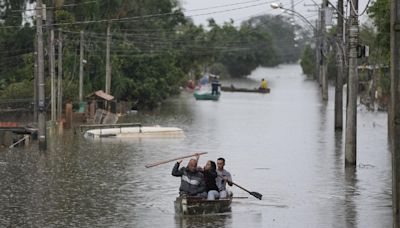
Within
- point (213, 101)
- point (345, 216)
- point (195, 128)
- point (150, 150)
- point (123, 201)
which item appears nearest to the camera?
point (345, 216)

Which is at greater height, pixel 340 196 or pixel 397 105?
pixel 397 105

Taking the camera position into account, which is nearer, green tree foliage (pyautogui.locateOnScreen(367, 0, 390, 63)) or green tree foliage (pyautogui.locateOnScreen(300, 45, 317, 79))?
green tree foliage (pyautogui.locateOnScreen(367, 0, 390, 63))

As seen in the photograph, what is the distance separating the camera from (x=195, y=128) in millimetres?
46750

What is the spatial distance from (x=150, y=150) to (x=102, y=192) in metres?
11.3

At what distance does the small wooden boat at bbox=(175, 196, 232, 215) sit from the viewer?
64.2ft

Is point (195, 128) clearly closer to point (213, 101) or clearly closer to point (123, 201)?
point (123, 201)

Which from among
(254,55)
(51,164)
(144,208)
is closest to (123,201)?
(144,208)

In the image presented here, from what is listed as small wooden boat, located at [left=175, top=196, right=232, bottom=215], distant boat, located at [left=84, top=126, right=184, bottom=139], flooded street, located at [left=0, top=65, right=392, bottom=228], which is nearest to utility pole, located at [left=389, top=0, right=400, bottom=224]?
flooded street, located at [left=0, top=65, right=392, bottom=228]

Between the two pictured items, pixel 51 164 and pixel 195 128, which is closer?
pixel 51 164

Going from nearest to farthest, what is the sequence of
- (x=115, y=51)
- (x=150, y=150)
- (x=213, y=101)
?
1. (x=150, y=150)
2. (x=115, y=51)
3. (x=213, y=101)

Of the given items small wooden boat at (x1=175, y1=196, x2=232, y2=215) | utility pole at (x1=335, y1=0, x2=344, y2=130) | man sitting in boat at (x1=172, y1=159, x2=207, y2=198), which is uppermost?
utility pole at (x1=335, y1=0, x2=344, y2=130)

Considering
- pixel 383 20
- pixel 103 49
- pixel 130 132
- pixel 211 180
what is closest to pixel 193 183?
pixel 211 180

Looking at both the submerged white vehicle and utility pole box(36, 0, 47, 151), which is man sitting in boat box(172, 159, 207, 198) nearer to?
utility pole box(36, 0, 47, 151)

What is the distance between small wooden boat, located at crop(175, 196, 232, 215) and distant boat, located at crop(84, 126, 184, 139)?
20.4m
